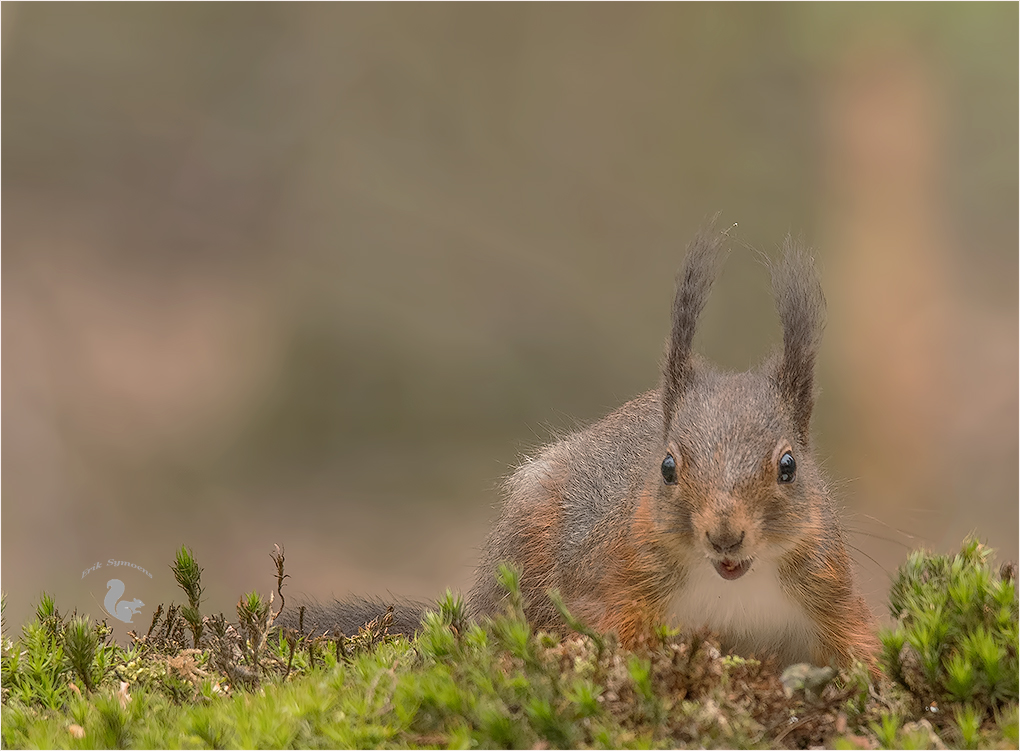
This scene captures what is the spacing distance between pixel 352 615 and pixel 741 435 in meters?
1.40

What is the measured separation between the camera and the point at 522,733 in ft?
5.00

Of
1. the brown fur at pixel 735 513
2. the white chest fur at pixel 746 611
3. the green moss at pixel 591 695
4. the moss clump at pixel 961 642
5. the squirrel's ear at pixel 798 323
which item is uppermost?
the squirrel's ear at pixel 798 323

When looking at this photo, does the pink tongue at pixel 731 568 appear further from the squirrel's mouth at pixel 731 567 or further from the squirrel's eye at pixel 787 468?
the squirrel's eye at pixel 787 468

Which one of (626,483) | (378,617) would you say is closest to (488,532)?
(378,617)

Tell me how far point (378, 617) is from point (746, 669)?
4.36ft

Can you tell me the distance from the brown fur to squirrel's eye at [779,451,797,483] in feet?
0.05

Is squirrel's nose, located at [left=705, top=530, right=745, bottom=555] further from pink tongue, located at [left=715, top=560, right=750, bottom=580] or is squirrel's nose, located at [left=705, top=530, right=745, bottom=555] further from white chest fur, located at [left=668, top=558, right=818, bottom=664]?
white chest fur, located at [left=668, top=558, right=818, bottom=664]

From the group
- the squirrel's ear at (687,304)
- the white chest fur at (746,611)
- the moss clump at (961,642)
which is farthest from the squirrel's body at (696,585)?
the moss clump at (961,642)

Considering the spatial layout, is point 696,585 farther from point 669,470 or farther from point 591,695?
point 591,695

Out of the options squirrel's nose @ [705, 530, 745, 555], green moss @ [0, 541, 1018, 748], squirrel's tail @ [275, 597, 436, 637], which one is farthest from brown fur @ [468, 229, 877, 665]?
squirrel's tail @ [275, 597, 436, 637]

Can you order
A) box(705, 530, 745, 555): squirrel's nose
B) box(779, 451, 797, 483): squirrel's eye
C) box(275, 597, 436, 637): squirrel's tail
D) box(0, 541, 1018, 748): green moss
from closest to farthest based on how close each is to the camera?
box(0, 541, 1018, 748): green moss → box(705, 530, 745, 555): squirrel's nose → box(779, 451, 797, 483): squirrel's eye → box(275, 597, 436, 637): squirrel's tail

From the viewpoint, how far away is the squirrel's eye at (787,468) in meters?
2.02

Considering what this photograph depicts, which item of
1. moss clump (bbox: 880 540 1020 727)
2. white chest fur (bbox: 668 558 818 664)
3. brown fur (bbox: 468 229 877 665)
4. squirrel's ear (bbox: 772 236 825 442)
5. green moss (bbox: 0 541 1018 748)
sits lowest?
green moss (bbox: 0 541 1018 748)

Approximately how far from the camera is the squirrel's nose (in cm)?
186
